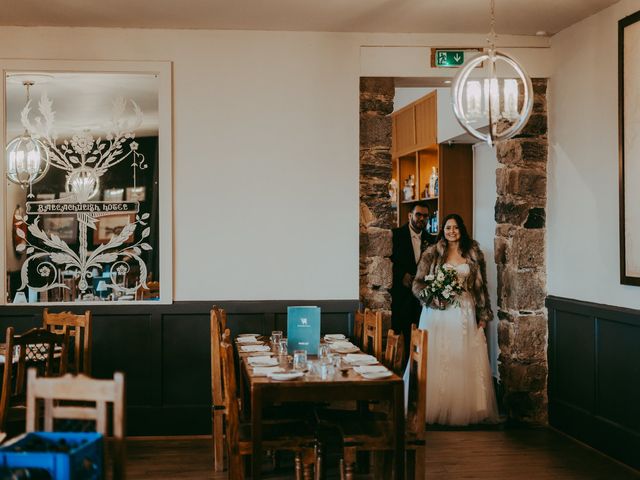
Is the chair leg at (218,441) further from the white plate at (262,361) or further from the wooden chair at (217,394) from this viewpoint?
the white plate at (262,361)

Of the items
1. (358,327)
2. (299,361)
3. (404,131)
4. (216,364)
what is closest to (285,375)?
(299,361)

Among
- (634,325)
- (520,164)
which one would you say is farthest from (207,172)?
(634,325)

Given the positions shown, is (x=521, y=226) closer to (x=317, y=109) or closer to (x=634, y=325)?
(x=634, y=325)

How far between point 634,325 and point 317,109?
116 inches


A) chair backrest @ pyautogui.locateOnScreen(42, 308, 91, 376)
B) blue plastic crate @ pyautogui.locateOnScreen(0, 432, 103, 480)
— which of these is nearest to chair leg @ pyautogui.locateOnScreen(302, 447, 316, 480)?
blue plastic crate @ pyautogui.locateOnScreen(0, 432, 103, 480)

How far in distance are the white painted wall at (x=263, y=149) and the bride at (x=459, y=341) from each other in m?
0.92

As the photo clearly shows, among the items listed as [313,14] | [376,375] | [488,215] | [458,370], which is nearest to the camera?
[376,375]

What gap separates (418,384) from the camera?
4.04 meters

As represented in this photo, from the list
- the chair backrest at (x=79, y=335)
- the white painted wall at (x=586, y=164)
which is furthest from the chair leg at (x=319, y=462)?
the white painted wall at (x=586, y=164)

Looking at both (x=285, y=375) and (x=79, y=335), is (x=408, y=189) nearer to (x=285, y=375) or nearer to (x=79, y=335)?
(x=79, y=335)

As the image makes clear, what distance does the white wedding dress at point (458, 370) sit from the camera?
6.23 meters

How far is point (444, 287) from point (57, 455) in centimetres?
451

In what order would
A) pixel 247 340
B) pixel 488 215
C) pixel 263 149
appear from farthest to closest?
1. pixel 488 215
2. pixel 263 149
3. pixel 247 340

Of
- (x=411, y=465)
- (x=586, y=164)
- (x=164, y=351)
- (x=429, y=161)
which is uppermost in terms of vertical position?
(x=429, y=161)
